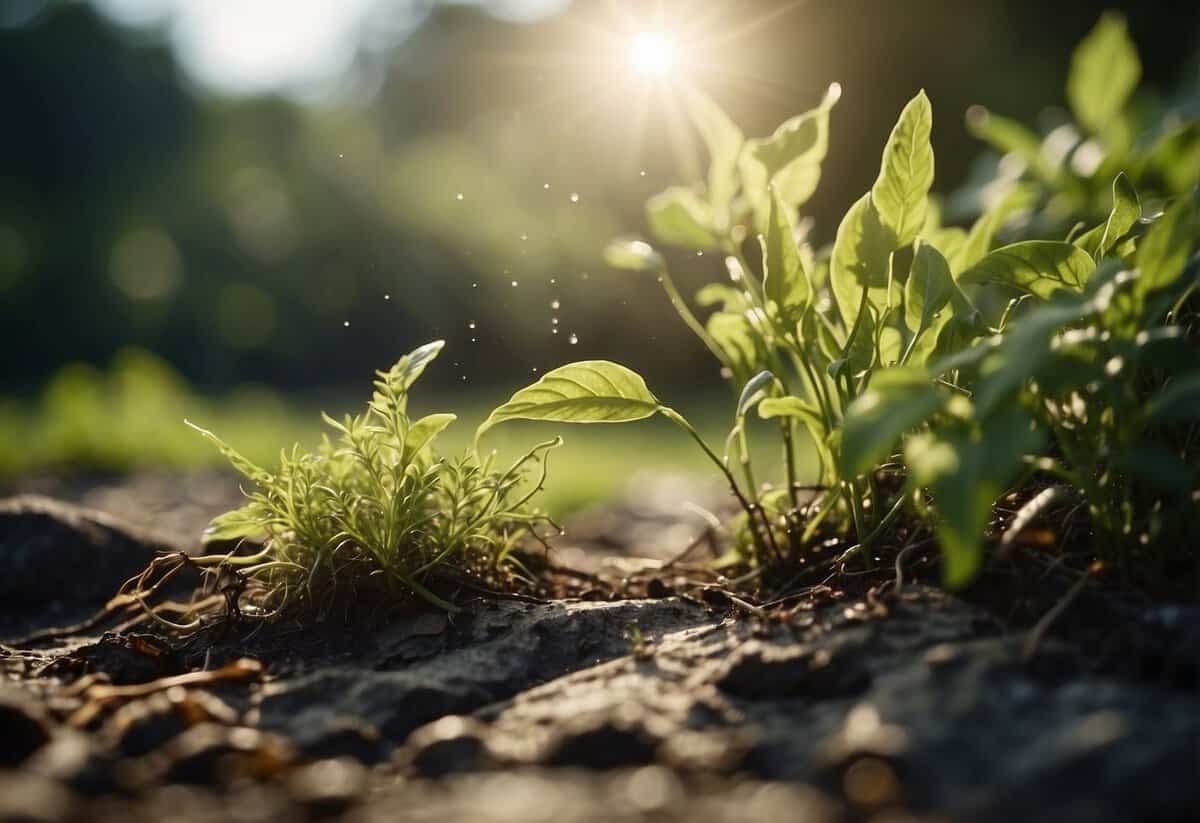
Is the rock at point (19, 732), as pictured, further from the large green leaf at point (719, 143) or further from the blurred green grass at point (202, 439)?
the blurred green grass at point (202, 439)

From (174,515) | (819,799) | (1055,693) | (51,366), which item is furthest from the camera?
(51,366)

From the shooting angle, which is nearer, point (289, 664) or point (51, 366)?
point (289, 664)

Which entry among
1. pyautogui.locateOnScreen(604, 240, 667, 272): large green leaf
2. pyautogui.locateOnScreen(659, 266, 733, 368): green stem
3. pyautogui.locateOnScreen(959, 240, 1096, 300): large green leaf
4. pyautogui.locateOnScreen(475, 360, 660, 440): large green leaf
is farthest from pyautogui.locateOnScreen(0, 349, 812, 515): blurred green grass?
pyautogui.locateOnScreen(959, 240, 1096, 300): large green leaf

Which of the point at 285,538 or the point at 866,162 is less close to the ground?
the point at 866,162

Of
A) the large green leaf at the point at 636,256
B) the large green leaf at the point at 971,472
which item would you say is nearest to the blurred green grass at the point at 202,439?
the large green leaf at the point at 636,256

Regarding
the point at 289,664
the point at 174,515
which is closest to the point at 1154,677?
the point at 289,664

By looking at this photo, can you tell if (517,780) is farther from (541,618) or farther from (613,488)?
(613,488)

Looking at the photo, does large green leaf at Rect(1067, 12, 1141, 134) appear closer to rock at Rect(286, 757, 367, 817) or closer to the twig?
the twig
